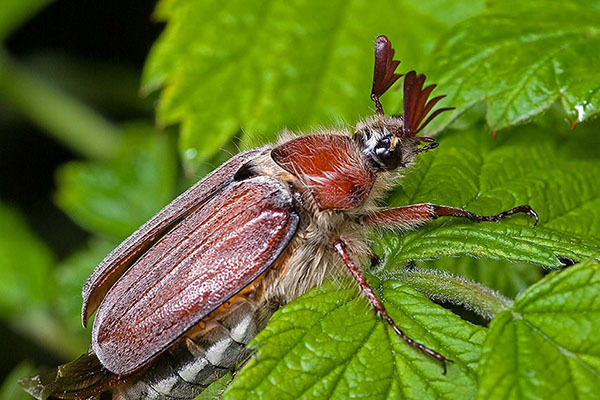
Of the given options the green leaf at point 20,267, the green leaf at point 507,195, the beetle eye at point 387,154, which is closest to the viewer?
the green leaf at point 507,195

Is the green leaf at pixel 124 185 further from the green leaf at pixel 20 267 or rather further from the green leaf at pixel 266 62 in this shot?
the green leaf at pixel 266 62

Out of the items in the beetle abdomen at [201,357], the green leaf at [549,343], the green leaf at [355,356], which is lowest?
the beetle abdomen at [201,357]

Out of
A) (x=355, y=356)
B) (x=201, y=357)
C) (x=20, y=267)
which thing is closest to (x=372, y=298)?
(x=355, y=356)

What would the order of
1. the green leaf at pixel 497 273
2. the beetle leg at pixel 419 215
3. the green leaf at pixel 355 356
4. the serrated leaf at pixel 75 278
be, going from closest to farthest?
the green leaf at pixel 355 356 < the beetle leg at pixel 419 215 < the green leaf at pixel 497 273 < the serrated leaf at pixel 75 278

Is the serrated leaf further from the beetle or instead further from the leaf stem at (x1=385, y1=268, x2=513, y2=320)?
the leaf stem at (x1=385, y1=268, x2=513, y2=320)

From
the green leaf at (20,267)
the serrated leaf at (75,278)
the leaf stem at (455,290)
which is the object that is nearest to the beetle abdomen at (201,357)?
the leaf stem at (455,290)

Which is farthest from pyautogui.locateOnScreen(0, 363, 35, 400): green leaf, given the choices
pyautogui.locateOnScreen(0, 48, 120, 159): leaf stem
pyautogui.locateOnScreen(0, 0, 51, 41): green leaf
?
pyautogui.locateOnScreen(0, 0, 51, 41): green leaf

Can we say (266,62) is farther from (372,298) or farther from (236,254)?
(372,298)
